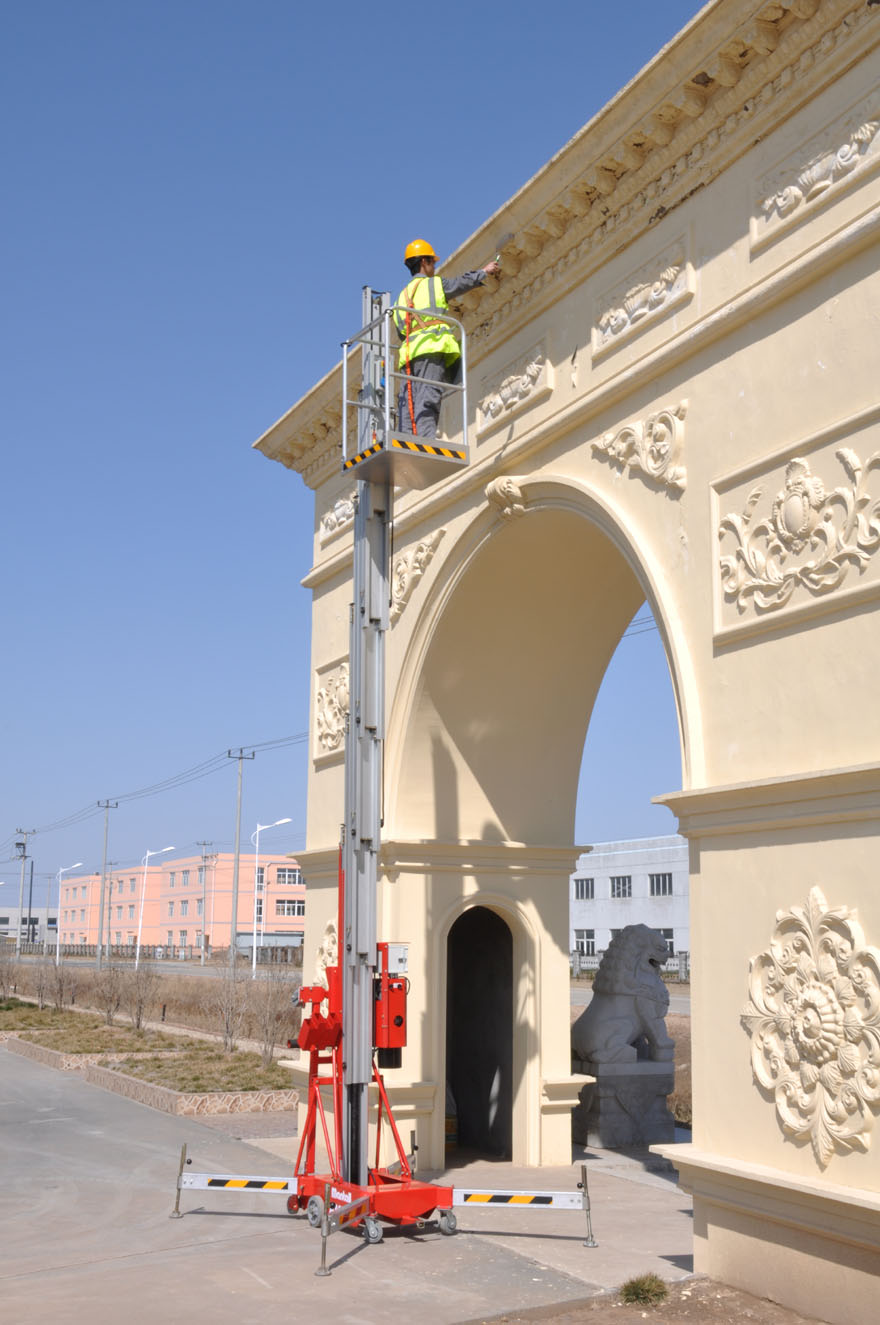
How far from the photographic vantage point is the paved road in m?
7.05

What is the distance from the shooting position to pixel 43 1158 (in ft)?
41.2

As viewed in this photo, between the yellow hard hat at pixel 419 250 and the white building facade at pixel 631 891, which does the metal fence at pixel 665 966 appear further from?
the yellow hard hat at pixel 419 250

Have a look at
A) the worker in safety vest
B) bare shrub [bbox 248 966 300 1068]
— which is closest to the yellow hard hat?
the worker in safety vest

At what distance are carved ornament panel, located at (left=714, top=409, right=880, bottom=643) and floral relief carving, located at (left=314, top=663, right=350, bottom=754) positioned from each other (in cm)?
604

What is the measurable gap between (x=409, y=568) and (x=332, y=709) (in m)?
2.30

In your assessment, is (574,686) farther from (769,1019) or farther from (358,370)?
(769,1019)

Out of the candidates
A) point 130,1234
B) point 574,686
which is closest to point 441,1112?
point 130,1234

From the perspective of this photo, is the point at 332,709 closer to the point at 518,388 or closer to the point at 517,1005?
the point at 517,1005

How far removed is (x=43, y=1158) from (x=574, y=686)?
7.01m

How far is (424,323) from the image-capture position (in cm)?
998

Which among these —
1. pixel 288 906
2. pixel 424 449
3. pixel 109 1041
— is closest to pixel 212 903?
pixel 288 906

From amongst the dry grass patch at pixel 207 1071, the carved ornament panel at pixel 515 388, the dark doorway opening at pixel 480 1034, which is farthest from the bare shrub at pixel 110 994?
the carved ornament panel at pixel 515 388

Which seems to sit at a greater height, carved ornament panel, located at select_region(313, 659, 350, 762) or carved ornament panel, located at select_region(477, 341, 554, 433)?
carved ornament panel, located at select_region(477, 341, 554, 433)

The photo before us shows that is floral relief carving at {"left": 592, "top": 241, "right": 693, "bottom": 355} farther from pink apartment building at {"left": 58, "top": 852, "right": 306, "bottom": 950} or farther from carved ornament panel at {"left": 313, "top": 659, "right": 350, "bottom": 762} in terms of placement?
pink apartment building at {"left": 58, "top": 852, "right": 306, "bottom": 950}
